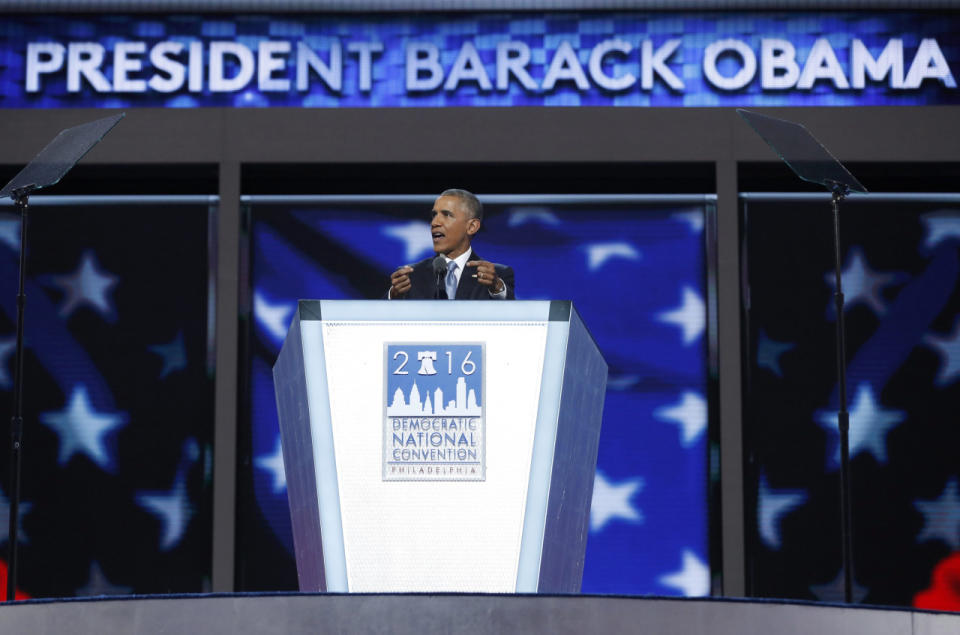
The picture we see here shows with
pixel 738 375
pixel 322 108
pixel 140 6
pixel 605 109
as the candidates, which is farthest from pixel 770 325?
pixel 140 6

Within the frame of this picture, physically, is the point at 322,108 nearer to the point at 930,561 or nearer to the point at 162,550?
the point at 162,550

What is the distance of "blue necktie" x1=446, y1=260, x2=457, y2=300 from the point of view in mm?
5465

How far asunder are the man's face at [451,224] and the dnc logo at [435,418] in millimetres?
1756

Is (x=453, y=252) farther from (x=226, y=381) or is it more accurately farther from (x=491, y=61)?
(x=491, y=61)

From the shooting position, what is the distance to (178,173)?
23.1ft

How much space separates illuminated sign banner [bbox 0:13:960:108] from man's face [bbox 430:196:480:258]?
5.79 ft

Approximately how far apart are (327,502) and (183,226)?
11.8 feet

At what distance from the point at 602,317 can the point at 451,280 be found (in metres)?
1.58

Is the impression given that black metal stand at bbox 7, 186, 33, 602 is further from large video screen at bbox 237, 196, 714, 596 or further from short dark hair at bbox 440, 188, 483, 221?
large video screen at bbox 237, 196, 714, 596

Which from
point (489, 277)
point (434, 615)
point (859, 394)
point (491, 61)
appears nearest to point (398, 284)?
point (489, 277)

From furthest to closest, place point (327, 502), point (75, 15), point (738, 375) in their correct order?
point (75, 15)
point (738, 375)
point (327, 502)

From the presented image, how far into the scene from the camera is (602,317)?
22.7 feet

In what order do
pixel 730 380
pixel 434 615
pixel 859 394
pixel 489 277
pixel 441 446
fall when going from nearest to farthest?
pixel 434 615 → pixel 441 446 → pixel 489 277 → pixel 730 380 → pixel 859 394

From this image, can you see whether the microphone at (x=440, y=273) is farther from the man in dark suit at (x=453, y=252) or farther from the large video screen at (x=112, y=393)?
the large video screen at (x=112, y=393)
